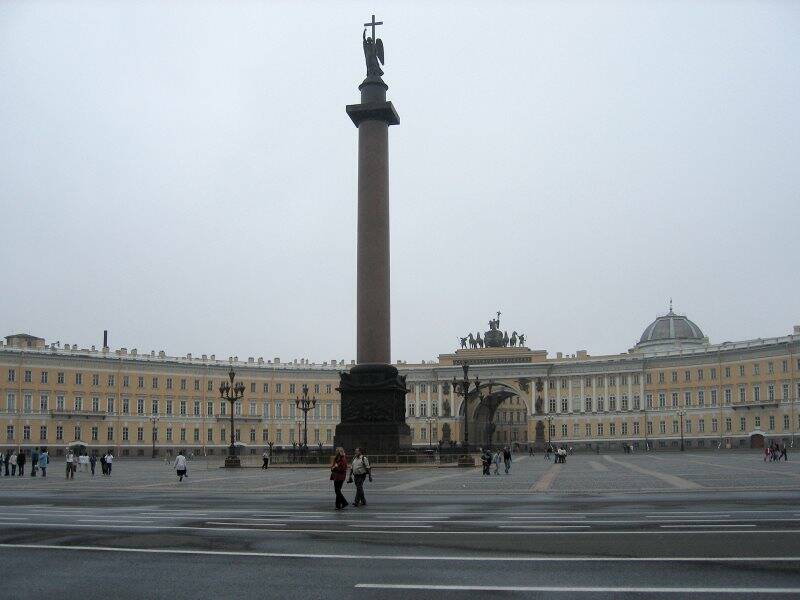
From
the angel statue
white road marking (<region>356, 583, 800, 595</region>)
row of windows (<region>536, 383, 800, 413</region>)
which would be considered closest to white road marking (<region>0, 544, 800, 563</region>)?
white road marking (<region>356, 583, 800, 595</region>)

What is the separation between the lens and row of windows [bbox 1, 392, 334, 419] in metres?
109

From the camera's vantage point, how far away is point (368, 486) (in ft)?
113

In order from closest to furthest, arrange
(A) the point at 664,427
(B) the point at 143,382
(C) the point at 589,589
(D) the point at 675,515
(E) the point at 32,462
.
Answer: (C) the point at 589,589 < (D) the point at 675,515 < (E) the point at 32,462 < (B) the point at 143,382 < (A) the point at 664,427

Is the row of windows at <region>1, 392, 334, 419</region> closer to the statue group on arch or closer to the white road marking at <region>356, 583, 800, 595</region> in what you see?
the statue group on arch

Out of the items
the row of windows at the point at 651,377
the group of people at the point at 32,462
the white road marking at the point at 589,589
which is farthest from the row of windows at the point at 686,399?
the white road marking at the point at 589,589

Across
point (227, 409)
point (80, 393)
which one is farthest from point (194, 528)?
point (227, 409)

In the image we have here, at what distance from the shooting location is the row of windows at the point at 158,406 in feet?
357

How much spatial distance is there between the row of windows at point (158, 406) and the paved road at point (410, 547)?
288ft

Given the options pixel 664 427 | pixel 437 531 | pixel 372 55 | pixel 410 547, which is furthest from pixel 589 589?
pixel 664 427

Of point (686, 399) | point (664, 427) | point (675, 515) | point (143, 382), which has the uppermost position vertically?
point (143, 382)

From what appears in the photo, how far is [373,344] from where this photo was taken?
54.9 meters

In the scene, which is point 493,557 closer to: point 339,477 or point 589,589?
point 589,589

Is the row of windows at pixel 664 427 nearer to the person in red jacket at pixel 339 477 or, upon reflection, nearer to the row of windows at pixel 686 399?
the row of windows at pixel 686 399

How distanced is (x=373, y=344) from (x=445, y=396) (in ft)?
310
